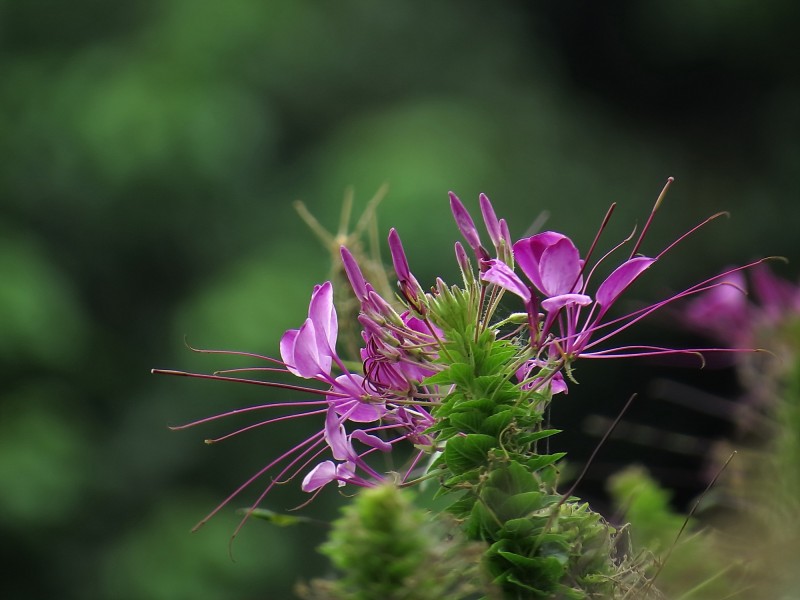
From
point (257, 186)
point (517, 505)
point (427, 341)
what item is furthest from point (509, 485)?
point (257, 186)

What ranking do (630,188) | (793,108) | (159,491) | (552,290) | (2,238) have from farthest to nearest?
(793,108) → (630,188) → (159,491) → (2,238) → (552,290)

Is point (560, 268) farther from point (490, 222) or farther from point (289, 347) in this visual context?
point (289, 347)

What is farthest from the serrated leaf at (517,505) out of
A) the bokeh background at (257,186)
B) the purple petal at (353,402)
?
the bokeh background at (257,186)

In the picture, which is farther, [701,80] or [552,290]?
[701,80]

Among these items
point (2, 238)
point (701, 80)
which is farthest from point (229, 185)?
point (701, 80)

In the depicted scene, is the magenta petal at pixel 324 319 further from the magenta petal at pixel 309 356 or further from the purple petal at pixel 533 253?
the purple petal at pixel 533 253

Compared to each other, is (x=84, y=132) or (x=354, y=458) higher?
(x=354, y=458)

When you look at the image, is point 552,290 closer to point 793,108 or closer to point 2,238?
point 2,238
